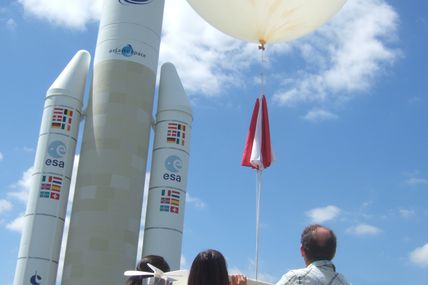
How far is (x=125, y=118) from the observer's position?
1891 centimetres

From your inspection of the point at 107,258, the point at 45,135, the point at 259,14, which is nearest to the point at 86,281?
the point at 107,258

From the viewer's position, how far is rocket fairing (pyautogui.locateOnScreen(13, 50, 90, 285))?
17.3m

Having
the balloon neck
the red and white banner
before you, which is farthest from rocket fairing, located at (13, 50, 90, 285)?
the balloon neck

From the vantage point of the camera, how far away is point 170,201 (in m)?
18.1

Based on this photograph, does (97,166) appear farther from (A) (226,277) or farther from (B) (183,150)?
(A) (226,277)

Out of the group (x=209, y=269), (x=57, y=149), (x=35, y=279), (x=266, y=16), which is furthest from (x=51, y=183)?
(x=209, y=269)

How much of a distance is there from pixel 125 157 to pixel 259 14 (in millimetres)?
8849

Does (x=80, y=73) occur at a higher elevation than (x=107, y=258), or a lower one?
higher

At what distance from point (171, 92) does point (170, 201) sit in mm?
4023

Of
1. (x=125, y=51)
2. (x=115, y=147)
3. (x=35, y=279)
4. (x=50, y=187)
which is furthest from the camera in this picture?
(x=125, y=51)

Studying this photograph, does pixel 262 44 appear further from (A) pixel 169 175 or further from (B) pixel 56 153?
(B) pixel 56 153

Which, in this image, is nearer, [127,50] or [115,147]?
[115,147]

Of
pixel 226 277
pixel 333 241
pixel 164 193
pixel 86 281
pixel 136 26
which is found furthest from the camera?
pixel 136 26

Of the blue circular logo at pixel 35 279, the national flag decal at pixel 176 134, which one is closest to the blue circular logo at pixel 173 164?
the national flag decal at pixel 176 134
